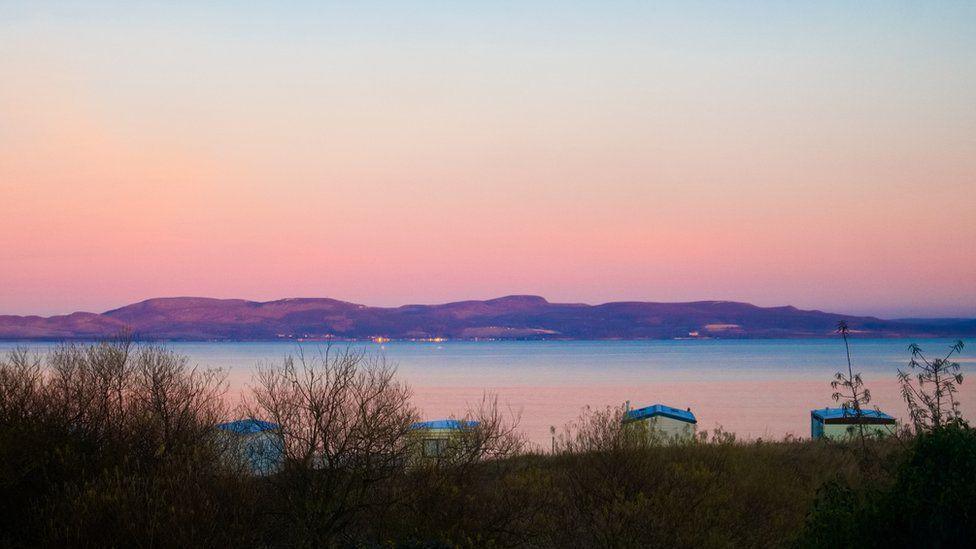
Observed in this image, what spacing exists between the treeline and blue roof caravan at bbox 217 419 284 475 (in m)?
0.17

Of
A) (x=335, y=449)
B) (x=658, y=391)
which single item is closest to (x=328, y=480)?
(x=335, y=449)

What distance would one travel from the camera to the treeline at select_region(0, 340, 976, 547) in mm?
11117

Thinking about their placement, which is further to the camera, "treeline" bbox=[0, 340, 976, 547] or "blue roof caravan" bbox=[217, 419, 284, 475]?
"blue roof caravan" bbox=[217, 419, 284, 475]

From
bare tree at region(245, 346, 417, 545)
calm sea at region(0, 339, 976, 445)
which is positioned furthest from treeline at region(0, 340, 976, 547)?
calm sea at region(0, 339, 976, 445)

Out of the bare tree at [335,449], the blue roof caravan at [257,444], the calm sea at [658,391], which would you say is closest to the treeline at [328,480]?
the bare tree at [335,449]

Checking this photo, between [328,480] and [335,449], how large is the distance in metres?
0.45

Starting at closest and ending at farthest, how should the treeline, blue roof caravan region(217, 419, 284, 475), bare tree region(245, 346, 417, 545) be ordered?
the treeline
bare tree region(245, 346, 417, 545)
blue roof caravan region(217, 419, 284, 475)

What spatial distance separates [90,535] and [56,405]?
4966 mm

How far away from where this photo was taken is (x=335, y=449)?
521 inches

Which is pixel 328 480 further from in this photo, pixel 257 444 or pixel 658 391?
pixel 658 391

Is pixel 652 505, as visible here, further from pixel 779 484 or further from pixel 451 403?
pixel 451 403

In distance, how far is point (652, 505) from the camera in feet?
45.2

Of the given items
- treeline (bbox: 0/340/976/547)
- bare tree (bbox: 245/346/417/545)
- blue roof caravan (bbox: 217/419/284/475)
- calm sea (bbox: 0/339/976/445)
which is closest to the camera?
treeline (bbox: 0/340/976/547)

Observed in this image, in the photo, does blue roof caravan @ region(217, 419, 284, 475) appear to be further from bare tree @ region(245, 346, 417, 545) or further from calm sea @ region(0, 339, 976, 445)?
calm sea @ region(0, 339, 976, 445)
